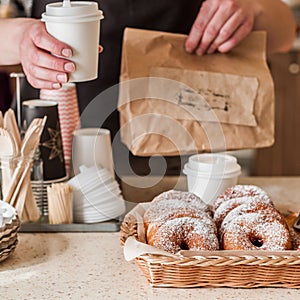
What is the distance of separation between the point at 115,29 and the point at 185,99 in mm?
446

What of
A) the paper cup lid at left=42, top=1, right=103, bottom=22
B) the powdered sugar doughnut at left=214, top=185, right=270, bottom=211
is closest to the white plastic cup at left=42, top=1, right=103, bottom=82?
the paper cup lid at left=42, top=1, right=103, bottom=22

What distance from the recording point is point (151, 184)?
72.4 inches

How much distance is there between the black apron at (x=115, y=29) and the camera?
2.09 m

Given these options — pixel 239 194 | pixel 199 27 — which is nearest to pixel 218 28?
pixel 199 27

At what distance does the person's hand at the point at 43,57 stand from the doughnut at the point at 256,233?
42cm

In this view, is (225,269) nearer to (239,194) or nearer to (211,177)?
(239,194)

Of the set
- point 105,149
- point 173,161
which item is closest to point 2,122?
point 105,149

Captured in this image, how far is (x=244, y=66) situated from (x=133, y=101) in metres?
0.29

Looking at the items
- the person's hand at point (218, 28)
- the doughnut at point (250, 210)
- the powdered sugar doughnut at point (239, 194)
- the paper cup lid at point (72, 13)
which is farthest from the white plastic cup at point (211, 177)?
the paper cup lid at point (72, 13)

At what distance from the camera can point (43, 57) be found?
1455 millimetres

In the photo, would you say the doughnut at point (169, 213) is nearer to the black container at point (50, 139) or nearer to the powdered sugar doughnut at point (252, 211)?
the powdered sugar doughnut at point (252, 211)

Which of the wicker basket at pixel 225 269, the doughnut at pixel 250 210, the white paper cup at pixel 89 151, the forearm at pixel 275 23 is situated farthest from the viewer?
the forearm at pixel 275 23

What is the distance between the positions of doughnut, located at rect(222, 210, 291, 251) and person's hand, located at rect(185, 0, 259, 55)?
0.62 meters

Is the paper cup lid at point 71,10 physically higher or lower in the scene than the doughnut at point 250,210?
higher
